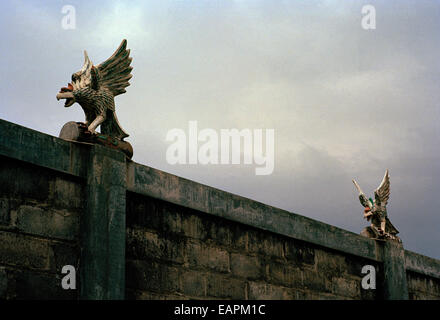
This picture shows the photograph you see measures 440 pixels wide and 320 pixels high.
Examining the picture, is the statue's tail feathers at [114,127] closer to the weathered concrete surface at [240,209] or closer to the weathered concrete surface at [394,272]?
the weathered concrete surface at [240,209]

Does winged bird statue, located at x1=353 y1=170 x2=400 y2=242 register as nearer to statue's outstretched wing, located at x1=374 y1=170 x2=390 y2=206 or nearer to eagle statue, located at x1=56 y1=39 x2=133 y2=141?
statue's outstretched wing, located at x1=374 y1=170 x2=390 y2=206

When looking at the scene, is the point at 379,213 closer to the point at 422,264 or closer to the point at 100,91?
the point at 422,264

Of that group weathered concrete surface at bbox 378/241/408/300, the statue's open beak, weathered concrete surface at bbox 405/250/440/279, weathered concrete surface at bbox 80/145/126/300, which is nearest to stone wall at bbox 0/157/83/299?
weathered concrete surface at bbox 80/145/126/300

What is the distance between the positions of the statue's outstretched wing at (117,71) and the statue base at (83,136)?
0.63 meters

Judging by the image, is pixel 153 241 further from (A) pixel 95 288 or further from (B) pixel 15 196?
(B) pixel 15 196

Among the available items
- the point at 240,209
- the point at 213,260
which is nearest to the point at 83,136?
the point at 213,260

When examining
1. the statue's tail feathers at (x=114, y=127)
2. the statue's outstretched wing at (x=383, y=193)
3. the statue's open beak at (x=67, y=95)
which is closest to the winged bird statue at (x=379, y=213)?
the statue's outstretched wing at (x=383, y=193)

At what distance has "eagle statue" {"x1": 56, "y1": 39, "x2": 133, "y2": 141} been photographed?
275 inches

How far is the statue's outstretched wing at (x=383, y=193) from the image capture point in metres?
11.3

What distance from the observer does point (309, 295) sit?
9.08 metres

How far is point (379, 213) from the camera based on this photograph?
1120cm

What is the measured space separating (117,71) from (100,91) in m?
0.38
